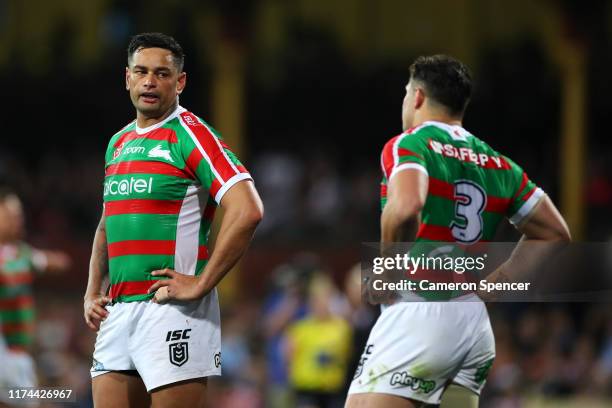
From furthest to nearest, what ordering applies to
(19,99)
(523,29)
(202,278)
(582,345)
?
(523,29) → (19,99) → (582,345) → (202,278)

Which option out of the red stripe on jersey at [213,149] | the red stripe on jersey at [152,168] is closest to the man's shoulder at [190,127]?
the red stripe on jersey at [213,149]

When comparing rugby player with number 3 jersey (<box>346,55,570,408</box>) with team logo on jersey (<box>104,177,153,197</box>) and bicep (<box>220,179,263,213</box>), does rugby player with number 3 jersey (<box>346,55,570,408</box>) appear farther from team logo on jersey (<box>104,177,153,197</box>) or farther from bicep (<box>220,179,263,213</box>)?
team logo on jersey (<box>104,177,153,197</box>)

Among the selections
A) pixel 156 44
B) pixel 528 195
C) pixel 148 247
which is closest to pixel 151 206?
pixel 148 247

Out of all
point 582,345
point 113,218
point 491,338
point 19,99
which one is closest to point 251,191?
point 113,218

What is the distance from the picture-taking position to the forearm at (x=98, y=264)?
5.14 metres

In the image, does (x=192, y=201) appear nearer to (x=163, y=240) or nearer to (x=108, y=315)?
(x=163, y=240)

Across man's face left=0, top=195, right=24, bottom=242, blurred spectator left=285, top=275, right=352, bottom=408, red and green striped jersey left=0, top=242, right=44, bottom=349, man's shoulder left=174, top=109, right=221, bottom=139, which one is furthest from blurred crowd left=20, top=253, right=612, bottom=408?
man's shoulder left=174, top=109, right=221, bottom=139

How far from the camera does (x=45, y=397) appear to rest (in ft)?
19.6

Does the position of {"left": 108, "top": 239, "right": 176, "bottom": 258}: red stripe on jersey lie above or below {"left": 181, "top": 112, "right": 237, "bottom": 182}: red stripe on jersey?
below

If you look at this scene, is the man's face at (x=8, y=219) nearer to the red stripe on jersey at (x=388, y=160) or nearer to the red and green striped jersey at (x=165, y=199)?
the red and green striped jersey at (x=165, y=199)

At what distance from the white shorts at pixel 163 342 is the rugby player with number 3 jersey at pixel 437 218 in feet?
2.05

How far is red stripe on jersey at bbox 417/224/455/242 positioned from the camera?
4805mm

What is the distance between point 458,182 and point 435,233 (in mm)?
242

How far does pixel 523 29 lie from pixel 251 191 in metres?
17.2
